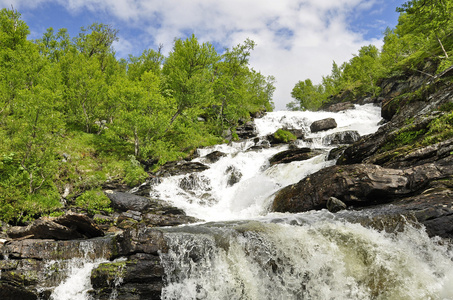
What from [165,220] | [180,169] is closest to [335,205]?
[165,220]

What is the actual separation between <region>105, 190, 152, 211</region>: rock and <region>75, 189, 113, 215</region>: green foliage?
0.34 m

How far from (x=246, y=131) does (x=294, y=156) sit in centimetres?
1730

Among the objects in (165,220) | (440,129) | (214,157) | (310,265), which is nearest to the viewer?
(310,265)

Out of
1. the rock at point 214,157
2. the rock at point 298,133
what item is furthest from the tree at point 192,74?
the rock at point 298,133

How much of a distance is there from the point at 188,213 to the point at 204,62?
20.1 metres

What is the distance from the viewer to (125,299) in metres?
6.06

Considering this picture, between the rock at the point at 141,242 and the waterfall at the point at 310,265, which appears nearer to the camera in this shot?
the waterfall at the point at 310,265

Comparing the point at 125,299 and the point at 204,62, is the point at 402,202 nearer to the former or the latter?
the point at 125,299

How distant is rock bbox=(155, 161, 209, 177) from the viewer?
A: 68.9ft

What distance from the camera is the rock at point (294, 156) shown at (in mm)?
→ 18375

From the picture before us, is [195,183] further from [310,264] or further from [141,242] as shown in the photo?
Answer: [310,264]

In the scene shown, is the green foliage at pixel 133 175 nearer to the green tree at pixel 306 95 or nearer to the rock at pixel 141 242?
the rock at pixel 141 242

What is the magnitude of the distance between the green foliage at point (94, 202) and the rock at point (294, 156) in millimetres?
12197

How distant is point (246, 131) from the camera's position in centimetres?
3575
